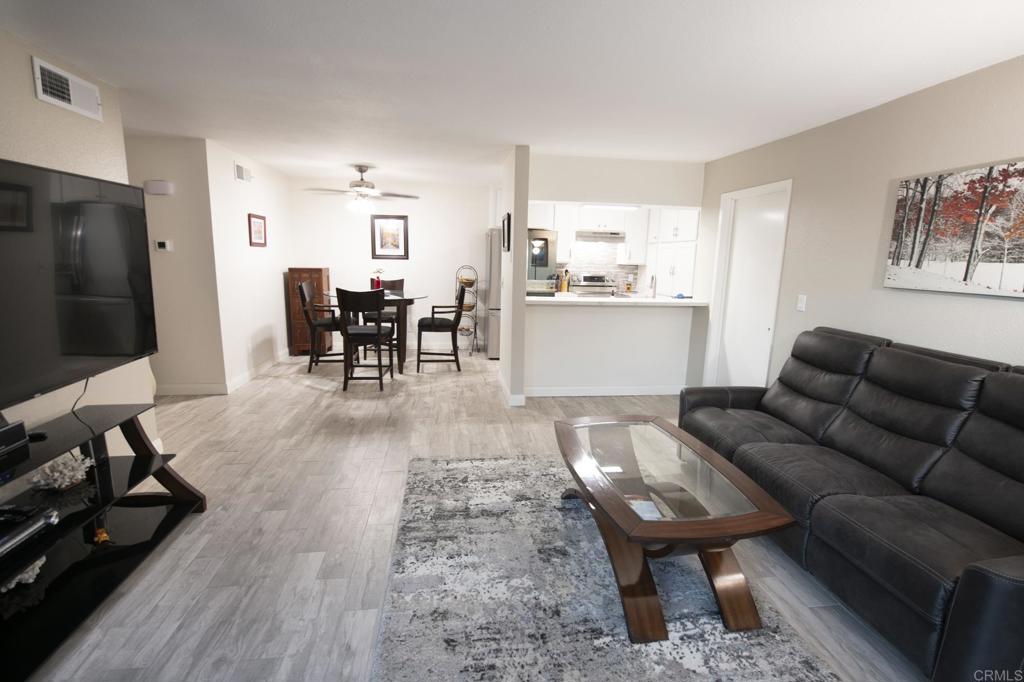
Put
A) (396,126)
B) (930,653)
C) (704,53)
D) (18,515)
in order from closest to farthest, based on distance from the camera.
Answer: (930,653)
(18,515)
(704,53)
(396,126)

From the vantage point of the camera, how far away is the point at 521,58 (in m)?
2.22

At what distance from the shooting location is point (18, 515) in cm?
169

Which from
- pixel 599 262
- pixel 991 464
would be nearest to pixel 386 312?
pixel 599 262

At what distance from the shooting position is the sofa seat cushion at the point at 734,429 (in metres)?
2.60

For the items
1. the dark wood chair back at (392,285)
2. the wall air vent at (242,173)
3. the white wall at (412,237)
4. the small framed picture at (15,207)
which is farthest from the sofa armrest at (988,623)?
the dark wood chair back at (392,285)

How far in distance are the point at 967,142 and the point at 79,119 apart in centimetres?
469

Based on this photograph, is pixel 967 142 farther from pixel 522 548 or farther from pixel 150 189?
pixel 150 189

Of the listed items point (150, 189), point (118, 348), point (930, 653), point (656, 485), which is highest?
point (150, 189)

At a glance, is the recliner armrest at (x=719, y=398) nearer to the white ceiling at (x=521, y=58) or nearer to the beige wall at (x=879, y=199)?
the beige wall at (x=879, y=199)

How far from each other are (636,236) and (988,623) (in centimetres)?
551

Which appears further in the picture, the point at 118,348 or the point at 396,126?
the point at 396,126

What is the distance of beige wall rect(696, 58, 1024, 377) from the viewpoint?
2207 mm

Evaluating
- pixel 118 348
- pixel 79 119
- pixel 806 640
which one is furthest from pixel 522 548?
pixel 79 119

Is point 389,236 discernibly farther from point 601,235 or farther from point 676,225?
point 676,225
